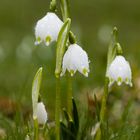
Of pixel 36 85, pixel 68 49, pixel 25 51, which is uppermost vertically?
pixel 25 51

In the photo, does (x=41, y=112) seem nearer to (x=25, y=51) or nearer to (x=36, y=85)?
(x=36, y=85)

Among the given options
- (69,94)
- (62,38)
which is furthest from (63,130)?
(62,38)

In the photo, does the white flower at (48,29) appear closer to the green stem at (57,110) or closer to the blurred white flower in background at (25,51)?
the green stem at (57,110)

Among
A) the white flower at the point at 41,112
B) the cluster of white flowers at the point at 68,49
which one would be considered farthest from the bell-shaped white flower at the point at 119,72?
the white flower at the point at 41,112

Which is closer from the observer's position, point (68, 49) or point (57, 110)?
point (57, 110)

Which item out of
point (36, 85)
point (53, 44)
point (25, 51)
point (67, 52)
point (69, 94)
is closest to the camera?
point (36, 85)

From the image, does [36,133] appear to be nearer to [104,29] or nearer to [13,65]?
[13,65]
